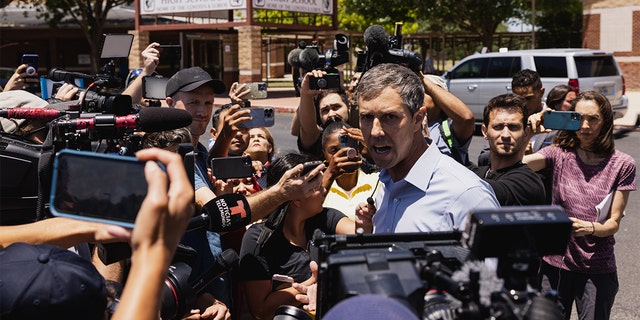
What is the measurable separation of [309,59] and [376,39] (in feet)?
2.32

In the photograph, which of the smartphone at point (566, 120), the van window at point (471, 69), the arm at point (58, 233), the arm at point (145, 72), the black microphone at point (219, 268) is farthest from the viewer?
the van window at point (471, 69)

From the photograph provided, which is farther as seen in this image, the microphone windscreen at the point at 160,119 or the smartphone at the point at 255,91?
the smartphone at the point at 255,91

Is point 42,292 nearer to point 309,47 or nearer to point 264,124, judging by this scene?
point 264,124

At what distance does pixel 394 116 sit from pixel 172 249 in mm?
1374

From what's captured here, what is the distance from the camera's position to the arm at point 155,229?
162cm

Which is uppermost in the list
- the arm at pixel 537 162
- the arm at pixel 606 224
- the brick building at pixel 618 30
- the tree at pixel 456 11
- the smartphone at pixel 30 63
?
the tree at pixel 456 11

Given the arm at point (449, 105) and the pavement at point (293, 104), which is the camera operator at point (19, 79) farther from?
the pavement at point (293, 104)

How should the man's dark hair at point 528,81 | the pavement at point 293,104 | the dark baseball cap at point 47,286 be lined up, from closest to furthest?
the dark baseball cap at point 47,286 < the man's dark hair at point 528,81 < the pavement at point 293,104

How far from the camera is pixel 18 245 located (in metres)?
2.01

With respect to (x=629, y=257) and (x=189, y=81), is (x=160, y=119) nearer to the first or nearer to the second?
(x=189, y=81)

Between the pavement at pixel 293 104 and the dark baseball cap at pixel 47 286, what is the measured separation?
55.4 feet

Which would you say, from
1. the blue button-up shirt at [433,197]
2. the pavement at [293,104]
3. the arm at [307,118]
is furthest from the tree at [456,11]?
the blue button-up shirt at [433,197]

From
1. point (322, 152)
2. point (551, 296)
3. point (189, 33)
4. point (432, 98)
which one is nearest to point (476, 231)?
point (551, 296)

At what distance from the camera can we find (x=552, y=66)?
15.5 m
